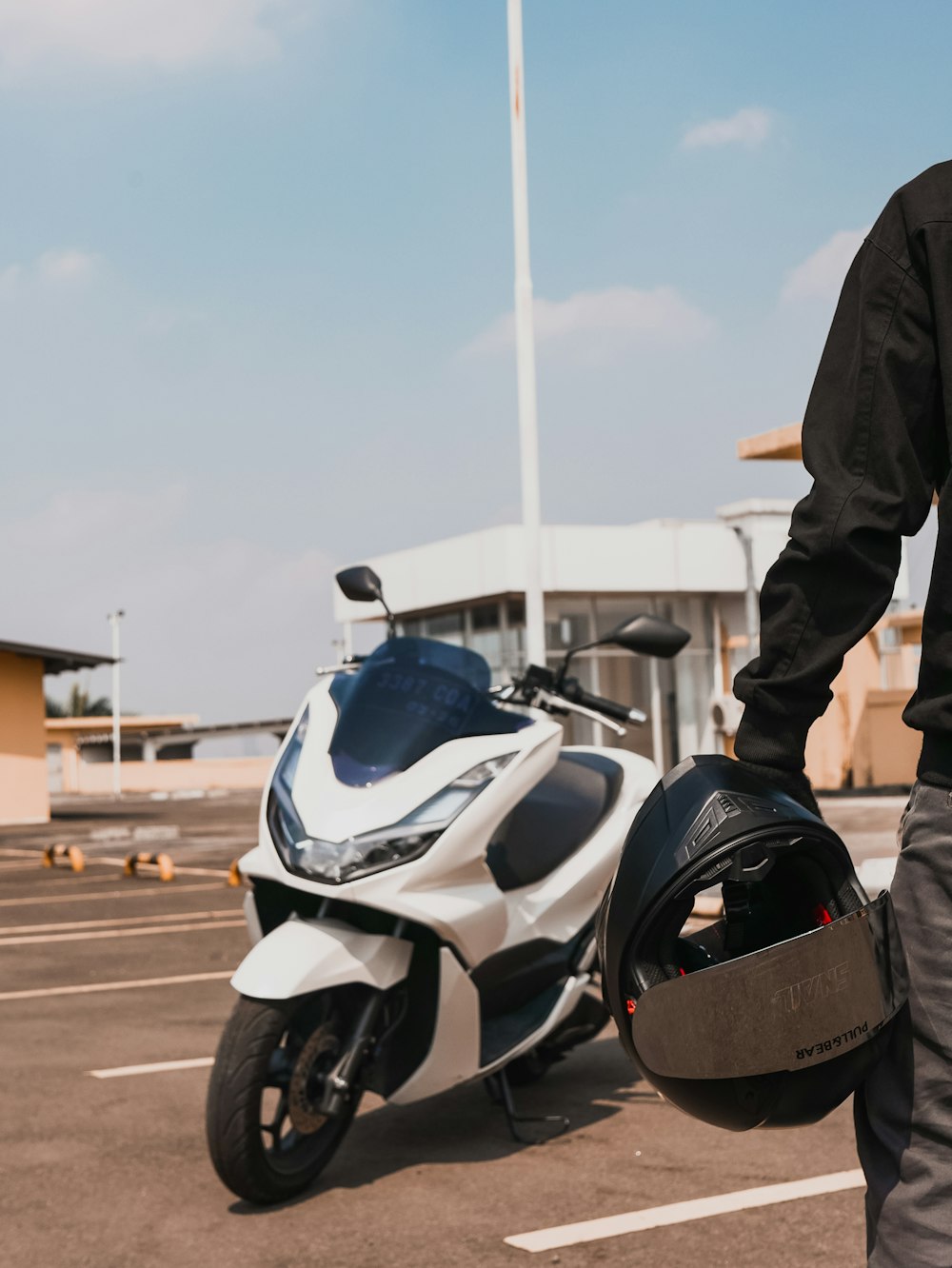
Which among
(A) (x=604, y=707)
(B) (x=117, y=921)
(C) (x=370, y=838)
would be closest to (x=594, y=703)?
(A) (x=604, y=707)

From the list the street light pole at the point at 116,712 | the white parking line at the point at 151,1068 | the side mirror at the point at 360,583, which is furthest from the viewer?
the street light pole at the point at 116,712

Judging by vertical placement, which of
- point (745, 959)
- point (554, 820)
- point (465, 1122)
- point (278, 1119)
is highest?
point (745, 959)

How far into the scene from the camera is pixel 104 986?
7.55 m

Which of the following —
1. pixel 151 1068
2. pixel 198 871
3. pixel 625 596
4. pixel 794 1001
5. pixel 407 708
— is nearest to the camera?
pixel 794 1001

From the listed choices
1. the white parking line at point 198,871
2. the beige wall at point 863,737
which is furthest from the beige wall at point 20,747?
the beige wall at point 863,737

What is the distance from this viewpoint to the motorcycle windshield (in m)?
4.28

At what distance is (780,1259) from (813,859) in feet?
6.48

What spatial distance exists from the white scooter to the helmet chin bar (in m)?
2.18

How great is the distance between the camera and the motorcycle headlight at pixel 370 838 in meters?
3.99

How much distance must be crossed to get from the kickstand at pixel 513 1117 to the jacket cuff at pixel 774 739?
2.89 meters

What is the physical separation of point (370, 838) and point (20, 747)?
2662 cm

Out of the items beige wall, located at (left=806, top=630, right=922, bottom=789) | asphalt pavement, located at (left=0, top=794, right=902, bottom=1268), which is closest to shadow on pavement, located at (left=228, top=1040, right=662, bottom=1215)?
asphalt pavement, located at (left=0, top=794, right=902, bottom=1268)

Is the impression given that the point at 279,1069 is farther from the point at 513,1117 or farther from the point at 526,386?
the point at 526,386

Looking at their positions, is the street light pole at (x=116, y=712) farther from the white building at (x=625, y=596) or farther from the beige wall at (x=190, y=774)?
the white building at (x=625, y=596)
